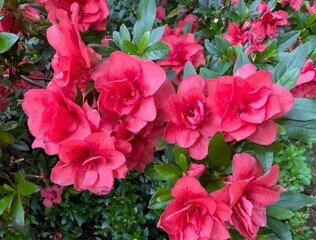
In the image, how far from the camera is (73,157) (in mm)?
846

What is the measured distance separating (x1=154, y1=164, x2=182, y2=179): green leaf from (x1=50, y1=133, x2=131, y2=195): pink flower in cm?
13

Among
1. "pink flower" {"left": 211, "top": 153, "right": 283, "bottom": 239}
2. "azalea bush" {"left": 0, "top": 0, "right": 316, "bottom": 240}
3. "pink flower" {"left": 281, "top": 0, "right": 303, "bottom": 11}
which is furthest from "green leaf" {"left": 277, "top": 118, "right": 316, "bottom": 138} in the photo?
"pink flower" {"left": 281, "top": 0, "right": 303, "bottom": 11}

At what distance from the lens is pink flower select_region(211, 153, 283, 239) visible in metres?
0.77

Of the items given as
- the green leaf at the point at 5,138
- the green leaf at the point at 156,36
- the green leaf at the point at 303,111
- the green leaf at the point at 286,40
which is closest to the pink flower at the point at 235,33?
the green leaf at the point at 286,40

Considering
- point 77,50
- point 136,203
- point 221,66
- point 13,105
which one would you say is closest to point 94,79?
point 77,50

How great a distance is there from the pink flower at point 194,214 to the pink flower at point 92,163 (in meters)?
0.14

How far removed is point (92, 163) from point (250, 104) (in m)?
0.34

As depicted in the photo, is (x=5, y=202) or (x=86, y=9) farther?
(x=5, y=202)

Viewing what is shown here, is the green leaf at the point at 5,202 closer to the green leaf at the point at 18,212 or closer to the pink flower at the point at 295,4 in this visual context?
the green leaf at the point at 18,212

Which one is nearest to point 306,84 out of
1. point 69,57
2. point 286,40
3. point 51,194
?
point 286,40

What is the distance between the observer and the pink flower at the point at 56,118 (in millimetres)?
Answer: 828

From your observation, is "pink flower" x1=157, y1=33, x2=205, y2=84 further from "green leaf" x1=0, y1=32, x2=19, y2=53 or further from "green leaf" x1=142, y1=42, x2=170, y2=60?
"green leaf" x1=0, y1=32, x2=19, y2=53

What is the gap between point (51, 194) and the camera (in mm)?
1854

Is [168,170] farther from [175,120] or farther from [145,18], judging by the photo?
[145,18]
